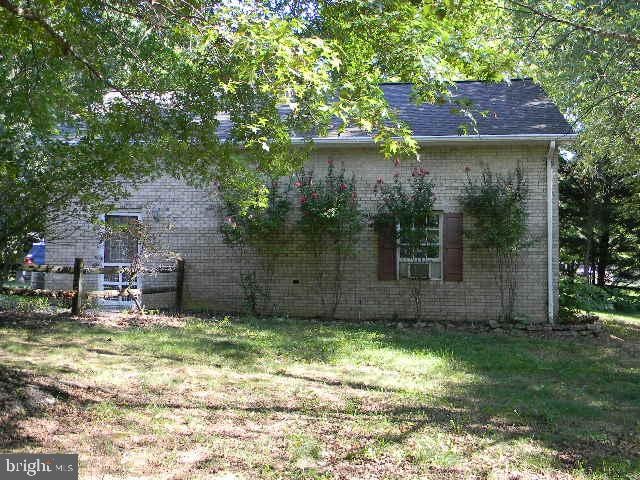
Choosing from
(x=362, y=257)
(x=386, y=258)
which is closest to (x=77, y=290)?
(x=362, y=257)

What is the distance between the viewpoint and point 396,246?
39.8 ft

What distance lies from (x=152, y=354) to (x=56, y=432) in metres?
3.32

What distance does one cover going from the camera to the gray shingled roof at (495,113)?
11938mm

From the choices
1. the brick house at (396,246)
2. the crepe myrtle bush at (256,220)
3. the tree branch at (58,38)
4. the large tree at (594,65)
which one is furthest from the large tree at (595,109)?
the crepe myrtle bush at (256,220)

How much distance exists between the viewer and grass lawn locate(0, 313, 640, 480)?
13.7 feet

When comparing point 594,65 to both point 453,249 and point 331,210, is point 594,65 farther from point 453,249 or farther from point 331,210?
point 331,210

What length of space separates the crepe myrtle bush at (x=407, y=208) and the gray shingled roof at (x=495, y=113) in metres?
1.08

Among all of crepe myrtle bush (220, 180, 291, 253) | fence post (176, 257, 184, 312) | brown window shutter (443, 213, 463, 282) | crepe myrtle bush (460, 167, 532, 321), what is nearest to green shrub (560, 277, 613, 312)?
crepe myrtle bush (460, 167, 532, 321)

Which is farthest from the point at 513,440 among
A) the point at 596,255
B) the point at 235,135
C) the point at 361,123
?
the point at 596,255

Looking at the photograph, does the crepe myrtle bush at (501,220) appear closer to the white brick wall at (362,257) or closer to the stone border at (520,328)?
the white brick wall at (362,257)

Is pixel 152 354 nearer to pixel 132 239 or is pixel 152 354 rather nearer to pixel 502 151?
pixel 132 239

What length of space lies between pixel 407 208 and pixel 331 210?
59.2 inches

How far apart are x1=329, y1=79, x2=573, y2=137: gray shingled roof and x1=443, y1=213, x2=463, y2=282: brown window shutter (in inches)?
73.0

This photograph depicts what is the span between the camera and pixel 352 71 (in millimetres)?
5500
